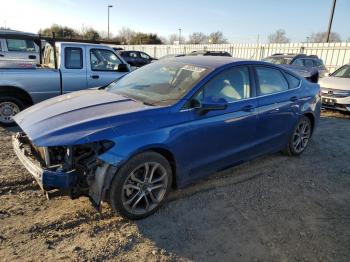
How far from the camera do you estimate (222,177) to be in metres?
4.58

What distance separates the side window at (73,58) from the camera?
6.95m

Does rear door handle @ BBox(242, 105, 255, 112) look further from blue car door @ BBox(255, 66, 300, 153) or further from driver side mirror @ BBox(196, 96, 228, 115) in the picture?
driver side mirror @ BBox(196, 96, 228, 115)

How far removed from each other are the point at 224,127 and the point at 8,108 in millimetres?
4805

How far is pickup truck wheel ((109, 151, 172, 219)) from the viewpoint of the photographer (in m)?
3.14

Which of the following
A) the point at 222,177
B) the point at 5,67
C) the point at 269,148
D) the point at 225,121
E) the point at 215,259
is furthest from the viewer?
the point at 5,67

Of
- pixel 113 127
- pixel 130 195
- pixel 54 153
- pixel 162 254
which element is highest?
pixel 113 127

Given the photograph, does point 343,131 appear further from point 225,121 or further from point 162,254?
point 162,254

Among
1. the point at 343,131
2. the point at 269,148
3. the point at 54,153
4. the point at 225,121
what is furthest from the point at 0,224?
the point at 343,131

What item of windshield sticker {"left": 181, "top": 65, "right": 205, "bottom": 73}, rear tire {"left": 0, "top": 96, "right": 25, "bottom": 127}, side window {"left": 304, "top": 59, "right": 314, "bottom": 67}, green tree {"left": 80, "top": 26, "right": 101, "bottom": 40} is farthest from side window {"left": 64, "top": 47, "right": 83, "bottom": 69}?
green tree {"left": 80, "top": 26, "right": 101, "bottom": 40}

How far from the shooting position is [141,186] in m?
3.39

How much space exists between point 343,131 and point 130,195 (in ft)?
20.1

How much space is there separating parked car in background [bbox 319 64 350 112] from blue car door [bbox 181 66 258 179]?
5.83 meters

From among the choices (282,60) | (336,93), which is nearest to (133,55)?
(282,60)

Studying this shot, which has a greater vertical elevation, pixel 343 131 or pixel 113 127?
pixel 113 127
